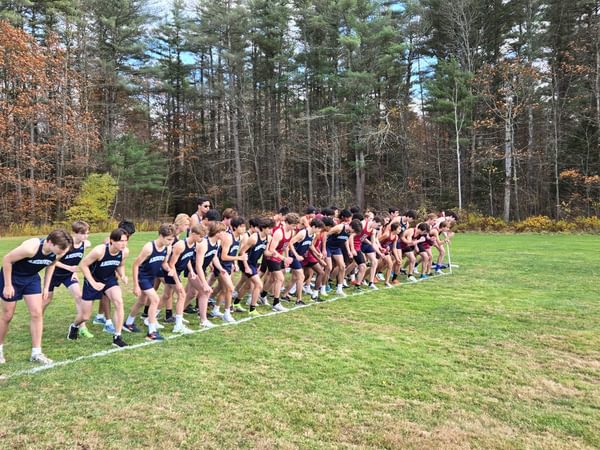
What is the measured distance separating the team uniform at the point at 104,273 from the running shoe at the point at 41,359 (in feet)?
3.23

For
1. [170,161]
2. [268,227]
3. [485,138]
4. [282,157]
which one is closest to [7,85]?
[170,161]

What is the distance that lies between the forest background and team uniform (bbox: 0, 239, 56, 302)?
26689mm

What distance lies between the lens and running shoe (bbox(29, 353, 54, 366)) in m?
5.22

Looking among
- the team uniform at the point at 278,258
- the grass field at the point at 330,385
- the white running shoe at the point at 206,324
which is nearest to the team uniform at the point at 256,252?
the team uniform at the point at 278,258

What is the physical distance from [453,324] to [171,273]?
4.33 meters

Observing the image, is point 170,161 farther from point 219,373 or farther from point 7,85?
point 219,373

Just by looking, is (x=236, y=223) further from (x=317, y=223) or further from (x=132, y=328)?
(x=132, y=328)

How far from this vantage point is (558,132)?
29875mm

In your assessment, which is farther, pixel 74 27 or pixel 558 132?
pixel 74 27

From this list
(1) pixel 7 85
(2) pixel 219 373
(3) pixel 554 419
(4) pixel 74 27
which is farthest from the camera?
(4) pixel 74 27

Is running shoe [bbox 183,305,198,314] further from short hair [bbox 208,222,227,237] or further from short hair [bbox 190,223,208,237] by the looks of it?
short hair [bbox 190,223,208,237]

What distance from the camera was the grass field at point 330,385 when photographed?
354 centimetres

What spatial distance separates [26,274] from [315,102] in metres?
33.8

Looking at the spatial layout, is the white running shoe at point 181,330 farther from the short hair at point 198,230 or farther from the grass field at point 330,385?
the short hair at point 198,230
